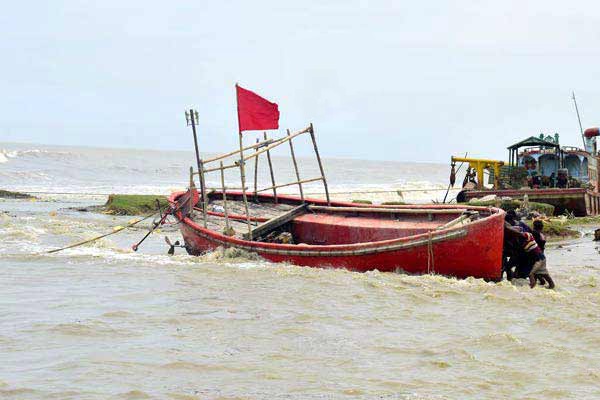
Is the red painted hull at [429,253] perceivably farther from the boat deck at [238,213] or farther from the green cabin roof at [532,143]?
the green cabin roof at [532,143]

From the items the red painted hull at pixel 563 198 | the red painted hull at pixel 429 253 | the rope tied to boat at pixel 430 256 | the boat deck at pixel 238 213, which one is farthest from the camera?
the red painted hull at pixel 563 198

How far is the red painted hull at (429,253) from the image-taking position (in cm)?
1172

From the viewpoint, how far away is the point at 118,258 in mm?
15312

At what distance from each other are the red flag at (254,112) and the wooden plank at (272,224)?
6.55ft

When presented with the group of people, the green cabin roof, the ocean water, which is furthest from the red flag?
the green cabin roof

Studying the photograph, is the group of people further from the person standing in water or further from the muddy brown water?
the muddy brown water

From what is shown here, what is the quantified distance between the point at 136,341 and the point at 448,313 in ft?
13.6

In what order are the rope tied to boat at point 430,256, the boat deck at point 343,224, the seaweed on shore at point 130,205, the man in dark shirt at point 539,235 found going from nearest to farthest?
the rope tied to boat at point 430,256, the man in dark shirt at point 539,235, the boat deck at point 343,224, the seaweed on shore at point 130,205

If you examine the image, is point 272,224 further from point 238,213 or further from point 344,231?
point 238,213

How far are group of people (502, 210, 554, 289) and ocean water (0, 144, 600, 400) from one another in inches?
13.7

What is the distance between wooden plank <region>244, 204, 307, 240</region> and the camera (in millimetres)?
15344

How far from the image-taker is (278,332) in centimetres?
870

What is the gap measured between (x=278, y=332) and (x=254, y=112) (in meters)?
7.28

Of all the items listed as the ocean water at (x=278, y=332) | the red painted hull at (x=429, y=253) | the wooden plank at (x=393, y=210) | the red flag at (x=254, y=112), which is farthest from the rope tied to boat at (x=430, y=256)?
the red flag at (x=254, y=112)
